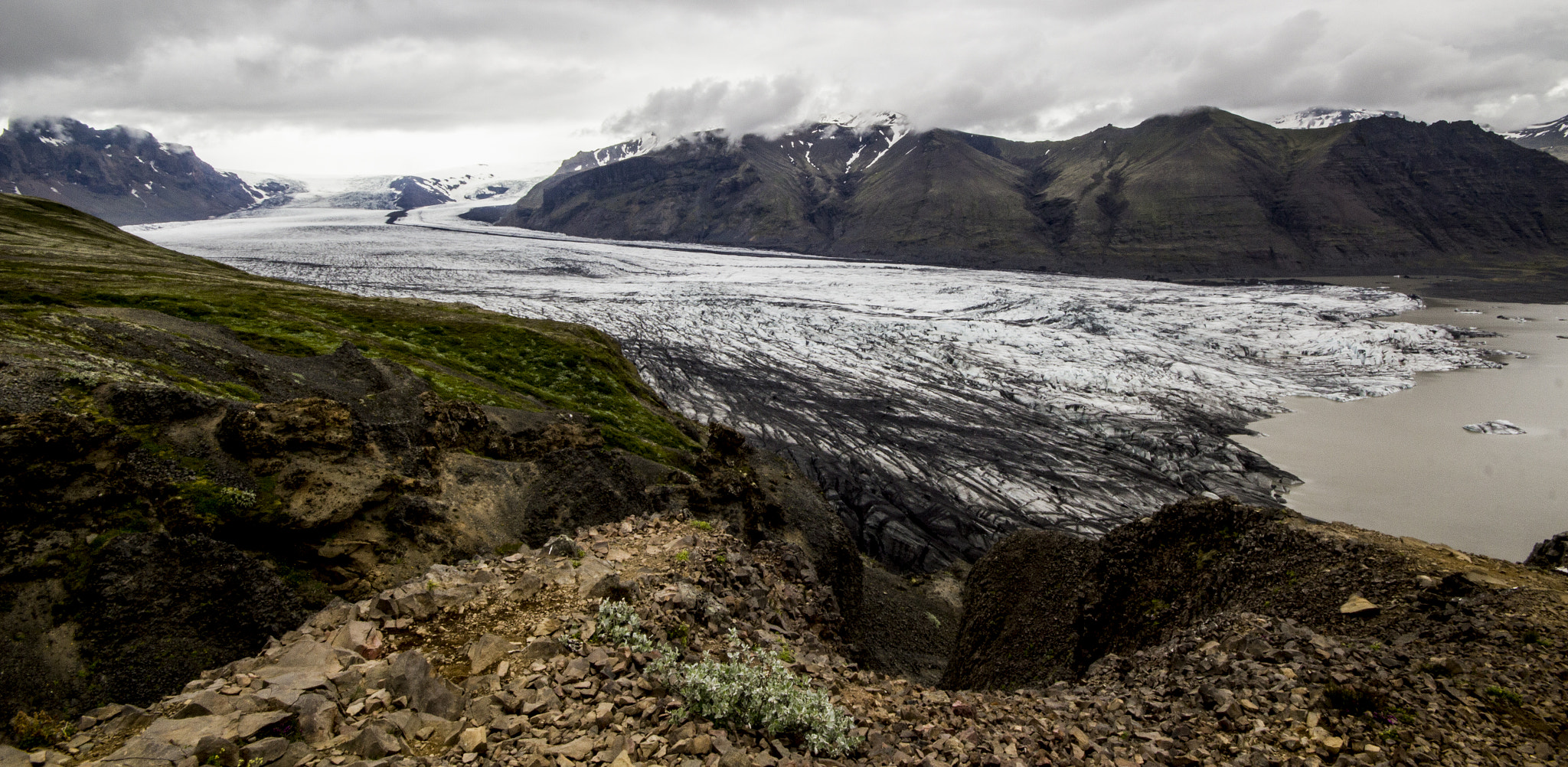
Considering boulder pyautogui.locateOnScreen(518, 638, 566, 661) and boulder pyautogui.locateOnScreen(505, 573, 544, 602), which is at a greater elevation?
boulder pyautogui.locateOnScreen(518, 638, 566, 661)

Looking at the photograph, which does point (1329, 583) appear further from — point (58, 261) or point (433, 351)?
point (58, 261)

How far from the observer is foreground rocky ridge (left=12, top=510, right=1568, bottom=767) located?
21.7ft

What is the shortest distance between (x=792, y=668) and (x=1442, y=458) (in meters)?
53.4

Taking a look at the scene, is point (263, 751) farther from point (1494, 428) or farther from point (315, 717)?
point (1494, 428)

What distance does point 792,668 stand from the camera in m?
9.93

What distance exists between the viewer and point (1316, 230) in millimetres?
183625

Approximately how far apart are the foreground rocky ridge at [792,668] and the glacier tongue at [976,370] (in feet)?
77.1

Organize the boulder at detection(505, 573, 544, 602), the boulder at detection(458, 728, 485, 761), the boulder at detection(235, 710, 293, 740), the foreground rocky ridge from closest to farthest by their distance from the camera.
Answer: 1. the boulder at detection(235, 710, 293, 740)
2. the boulder at detection(458, 728, 485, 761)
3. the foreground rocky ridge
4. the boulder at detection(505, 573, 544, 602)

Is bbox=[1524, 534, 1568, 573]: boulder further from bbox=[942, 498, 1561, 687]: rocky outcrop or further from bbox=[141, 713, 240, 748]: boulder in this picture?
bbox=[141, 713, 240, 748]: boulder

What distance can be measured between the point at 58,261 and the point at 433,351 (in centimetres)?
3302

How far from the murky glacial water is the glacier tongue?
2678mm

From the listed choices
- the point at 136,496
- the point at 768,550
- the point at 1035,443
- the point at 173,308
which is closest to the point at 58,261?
the point at 173,308

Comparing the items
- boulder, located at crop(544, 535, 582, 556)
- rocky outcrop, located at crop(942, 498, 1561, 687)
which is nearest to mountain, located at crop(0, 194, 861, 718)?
boulder, located at crop(544, 535, 582, 556)

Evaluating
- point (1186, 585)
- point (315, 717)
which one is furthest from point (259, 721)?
point (1186, 585)
